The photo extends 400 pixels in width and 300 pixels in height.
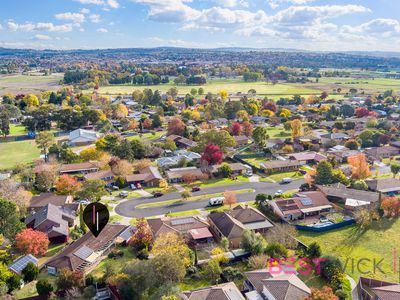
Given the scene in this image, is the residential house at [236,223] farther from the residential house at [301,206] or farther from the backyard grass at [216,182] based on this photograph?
the backyard grass at [216,182]

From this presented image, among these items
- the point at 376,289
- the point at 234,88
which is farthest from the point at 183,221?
the point at 234,88

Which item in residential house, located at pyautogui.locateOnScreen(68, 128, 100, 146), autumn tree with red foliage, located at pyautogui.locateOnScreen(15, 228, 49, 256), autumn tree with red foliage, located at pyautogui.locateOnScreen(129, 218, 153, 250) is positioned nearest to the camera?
autumn tree with red foliage, located at pyautogui.locateOnScreen(15, 228, 49, 256)

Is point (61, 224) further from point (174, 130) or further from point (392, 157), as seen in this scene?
point (392, 157)

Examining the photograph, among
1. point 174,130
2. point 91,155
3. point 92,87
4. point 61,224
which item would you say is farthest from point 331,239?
point 92,87

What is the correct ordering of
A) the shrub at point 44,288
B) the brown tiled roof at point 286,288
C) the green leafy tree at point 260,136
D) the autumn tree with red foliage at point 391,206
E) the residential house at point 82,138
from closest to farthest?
the brown tiled roof at point 286,288
the shrub at point 44,288
the autumn tree with red foliage at point 391,206
the green leafy tree at point 260,136
the residential house at point 82,138

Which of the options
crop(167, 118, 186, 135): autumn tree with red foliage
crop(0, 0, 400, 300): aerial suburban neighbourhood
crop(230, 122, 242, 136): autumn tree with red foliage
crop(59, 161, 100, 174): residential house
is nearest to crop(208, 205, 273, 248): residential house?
crop(0, 0, 400, 300): aerial suburban neighbourhood

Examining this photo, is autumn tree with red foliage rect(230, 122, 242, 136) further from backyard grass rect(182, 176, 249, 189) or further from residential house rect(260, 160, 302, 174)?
backyard grass rect(182, 176, 249, 189)

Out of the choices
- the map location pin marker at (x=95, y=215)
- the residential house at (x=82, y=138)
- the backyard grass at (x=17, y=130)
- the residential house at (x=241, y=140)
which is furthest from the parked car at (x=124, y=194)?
the backyard grass at (x=17, y=130)
